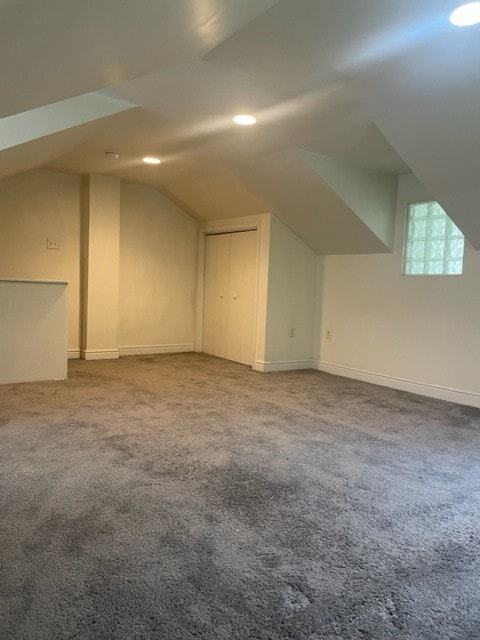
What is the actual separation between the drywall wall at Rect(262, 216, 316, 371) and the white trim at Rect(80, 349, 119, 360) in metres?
1.83

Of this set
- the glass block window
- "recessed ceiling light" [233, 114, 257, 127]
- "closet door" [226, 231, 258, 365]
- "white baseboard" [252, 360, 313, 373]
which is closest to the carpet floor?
the glass block window

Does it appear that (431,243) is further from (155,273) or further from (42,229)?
(42,229)

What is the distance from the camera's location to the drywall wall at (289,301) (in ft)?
16.8

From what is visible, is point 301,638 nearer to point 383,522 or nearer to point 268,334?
point 383,522

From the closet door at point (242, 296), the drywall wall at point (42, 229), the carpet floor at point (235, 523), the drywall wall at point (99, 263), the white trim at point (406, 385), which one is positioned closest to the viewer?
the carpet floor at point (235, 523)

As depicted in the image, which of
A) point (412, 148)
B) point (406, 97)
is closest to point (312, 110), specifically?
point (406, 97)

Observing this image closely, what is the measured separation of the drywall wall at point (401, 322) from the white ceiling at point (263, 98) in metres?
0.22

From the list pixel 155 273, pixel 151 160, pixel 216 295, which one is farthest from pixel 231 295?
pixel 151 160

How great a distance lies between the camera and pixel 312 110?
304 centimetres

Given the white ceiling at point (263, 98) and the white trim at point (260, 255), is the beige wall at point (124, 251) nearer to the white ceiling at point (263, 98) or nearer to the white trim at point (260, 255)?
the white ceiling at point (263, 98)

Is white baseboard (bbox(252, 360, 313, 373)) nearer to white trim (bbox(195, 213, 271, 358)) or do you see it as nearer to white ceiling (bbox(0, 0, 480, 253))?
white trim (bbox(195, 213, 271, 358))

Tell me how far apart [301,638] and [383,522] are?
2.61 ft

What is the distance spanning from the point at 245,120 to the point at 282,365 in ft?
9.18

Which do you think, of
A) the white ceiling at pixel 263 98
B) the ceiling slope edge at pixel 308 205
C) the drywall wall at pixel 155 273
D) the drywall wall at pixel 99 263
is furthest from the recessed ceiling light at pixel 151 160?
the drywall wall at pixel 155 273
